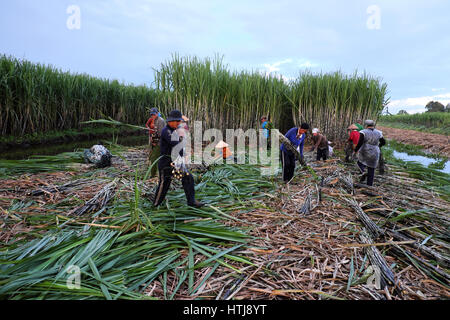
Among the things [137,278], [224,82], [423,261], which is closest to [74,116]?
[224,82]

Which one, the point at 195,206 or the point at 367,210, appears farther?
the point at 367,210

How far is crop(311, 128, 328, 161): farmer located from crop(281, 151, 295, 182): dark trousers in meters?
1.86

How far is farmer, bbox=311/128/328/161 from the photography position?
5.85m

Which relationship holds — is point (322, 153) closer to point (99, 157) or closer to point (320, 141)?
point (320, 141)

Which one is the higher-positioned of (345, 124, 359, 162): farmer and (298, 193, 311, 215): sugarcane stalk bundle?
(345, 124, 359, 162): farmer

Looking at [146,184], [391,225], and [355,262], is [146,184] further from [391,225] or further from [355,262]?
[391,225]

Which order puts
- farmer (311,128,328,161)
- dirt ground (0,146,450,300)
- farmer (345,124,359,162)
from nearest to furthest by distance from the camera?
dirt ground (0,146,450,300) → farmer (345,124,359,162) → farmer (311,128,328,161)

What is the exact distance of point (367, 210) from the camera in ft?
10.8

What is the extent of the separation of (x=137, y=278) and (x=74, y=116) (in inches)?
464

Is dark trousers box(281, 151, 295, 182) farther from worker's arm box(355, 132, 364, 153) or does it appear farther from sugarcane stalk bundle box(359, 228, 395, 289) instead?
sugarcane stalk bundle box(359, 228, 395, 289)

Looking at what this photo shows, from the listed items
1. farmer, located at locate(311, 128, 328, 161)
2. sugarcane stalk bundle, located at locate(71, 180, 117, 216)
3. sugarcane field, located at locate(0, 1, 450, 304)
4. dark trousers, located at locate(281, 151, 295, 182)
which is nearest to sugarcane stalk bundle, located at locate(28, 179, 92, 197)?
sugarcane field, located at locate(0, 1, 450, 304)

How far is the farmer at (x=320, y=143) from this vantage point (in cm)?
585

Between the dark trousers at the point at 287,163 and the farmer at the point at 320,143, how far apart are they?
186cm
